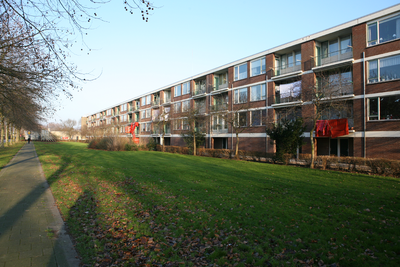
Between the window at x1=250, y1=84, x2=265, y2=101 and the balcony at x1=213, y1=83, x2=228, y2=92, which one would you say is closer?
the window at x1=250, y1=84, x2=265, y2=101

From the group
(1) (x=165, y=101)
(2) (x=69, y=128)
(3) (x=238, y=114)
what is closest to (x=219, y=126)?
(3) (x=238, y=114)

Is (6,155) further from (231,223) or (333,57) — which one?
(333,57)

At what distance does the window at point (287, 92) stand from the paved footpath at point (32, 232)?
69.8 feet

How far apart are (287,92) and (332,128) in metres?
6.18

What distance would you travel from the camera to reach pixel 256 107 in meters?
26.3

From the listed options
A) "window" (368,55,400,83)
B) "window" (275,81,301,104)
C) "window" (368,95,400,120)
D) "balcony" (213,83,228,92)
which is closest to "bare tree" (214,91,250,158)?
"balcony" (213,83,228,92)

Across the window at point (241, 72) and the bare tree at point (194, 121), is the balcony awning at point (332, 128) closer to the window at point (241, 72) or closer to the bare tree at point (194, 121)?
the window at point (241, 72)

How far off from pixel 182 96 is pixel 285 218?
3499 cm

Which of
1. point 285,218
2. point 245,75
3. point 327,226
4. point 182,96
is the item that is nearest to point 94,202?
point 285,218

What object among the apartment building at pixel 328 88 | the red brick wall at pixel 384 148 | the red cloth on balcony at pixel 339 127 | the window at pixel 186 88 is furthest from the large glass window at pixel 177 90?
the red brick wall at pixel 384 148

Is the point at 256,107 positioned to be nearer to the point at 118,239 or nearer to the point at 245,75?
the point at 245,75

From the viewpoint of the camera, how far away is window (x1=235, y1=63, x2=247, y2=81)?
2834cm

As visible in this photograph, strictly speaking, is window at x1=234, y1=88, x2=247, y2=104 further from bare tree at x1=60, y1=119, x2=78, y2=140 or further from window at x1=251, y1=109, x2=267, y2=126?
bare tree at x1=60, y1=119, x2=78, y2=140

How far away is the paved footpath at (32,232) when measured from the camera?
3.67m
